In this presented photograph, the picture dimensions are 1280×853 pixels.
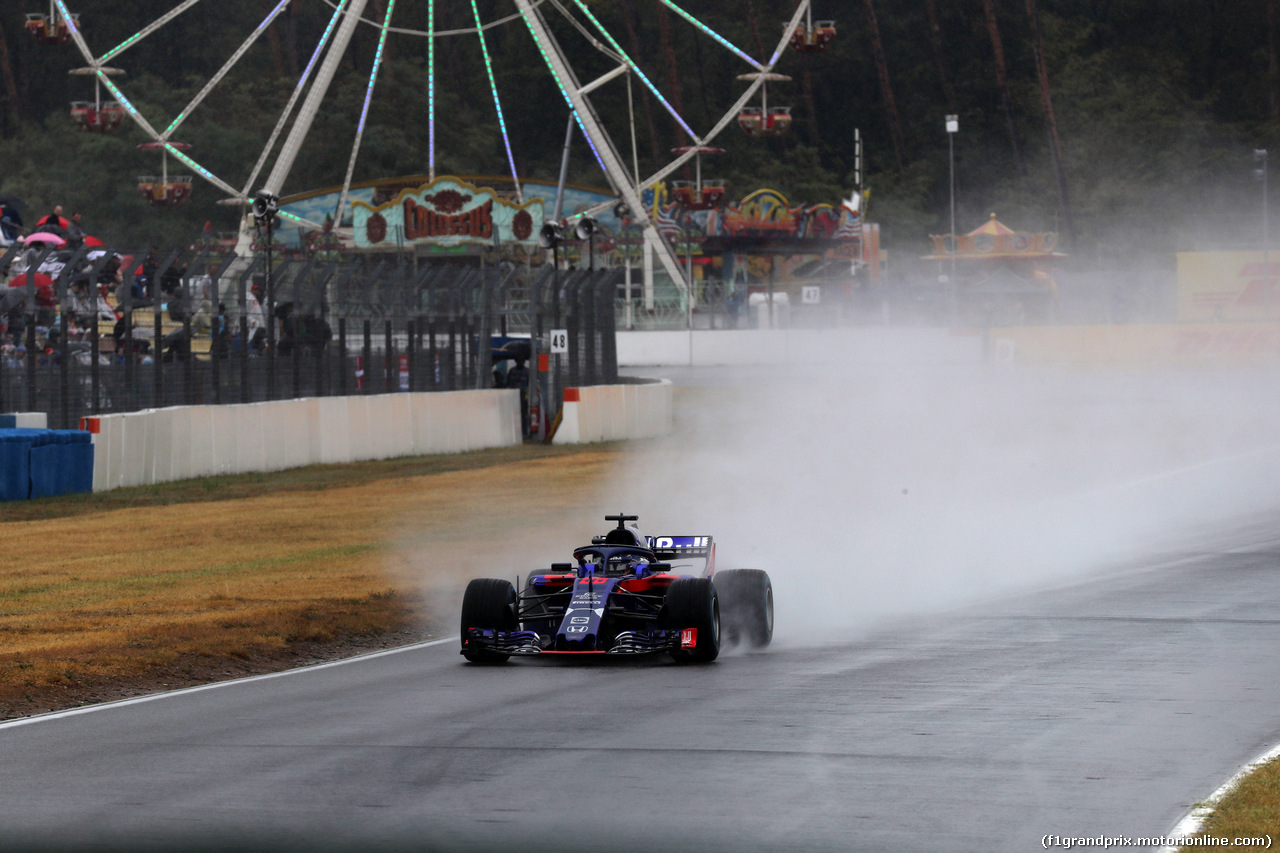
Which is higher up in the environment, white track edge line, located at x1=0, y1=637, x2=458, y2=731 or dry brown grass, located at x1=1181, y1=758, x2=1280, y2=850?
dry brown grass, located at x1=1181, y1=758, x2=1280, y2=850

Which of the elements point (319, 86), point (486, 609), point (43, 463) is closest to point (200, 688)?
point (486, 609)

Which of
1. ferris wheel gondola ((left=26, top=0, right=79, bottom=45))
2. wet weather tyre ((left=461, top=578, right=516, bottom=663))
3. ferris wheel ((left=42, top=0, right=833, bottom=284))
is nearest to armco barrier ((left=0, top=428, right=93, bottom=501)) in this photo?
ferris wheel ((left=42, top=0, right=833, bottom=284))

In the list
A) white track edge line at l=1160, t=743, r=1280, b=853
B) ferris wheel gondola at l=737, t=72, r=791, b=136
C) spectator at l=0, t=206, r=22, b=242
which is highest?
ferris wheel gondola at l=737, t=72, r=791, b=136

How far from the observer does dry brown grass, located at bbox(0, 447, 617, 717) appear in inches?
494

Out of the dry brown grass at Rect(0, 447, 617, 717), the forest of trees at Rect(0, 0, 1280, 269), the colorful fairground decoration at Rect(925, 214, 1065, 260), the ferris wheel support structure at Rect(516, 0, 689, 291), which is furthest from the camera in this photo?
the forest of trees at Rect(0, 0, 1280, 269)

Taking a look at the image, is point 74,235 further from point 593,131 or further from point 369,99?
point 369,99

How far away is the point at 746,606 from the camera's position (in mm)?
12406

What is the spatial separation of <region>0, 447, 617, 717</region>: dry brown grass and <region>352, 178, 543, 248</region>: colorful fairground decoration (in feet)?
112

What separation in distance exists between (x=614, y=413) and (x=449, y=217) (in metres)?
28.7

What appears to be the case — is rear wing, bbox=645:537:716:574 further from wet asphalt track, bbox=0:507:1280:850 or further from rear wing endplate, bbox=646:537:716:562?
wet asphalt track, bbox=0:507:1280:850

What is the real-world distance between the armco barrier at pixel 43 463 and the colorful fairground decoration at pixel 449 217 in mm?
39784

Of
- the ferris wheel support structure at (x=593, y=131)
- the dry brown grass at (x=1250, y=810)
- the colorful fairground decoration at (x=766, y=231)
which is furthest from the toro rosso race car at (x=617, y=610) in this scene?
the colorful fairground decoration at (x=766, y=231)

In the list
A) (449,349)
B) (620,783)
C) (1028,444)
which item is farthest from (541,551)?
(1028,444)

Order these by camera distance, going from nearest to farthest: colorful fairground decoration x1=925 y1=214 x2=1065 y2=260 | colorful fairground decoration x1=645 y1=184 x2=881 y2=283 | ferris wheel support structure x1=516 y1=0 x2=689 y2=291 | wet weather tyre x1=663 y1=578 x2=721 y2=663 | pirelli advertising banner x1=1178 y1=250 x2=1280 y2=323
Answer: wet weather tyre x1=663 y1=578 x2=721 y2=663 → ferris wheel support structure x1=516 y1=0 x2=689 y2=291 → pirelli advertising banner x1=1178 y1=250 x2=1280 y2=323 → colorful fairground decoration x1=645 y1=184 x2=881 y2=283 → colorful fairground decoration x1=925 y1=214 x2=1065 y2=260
